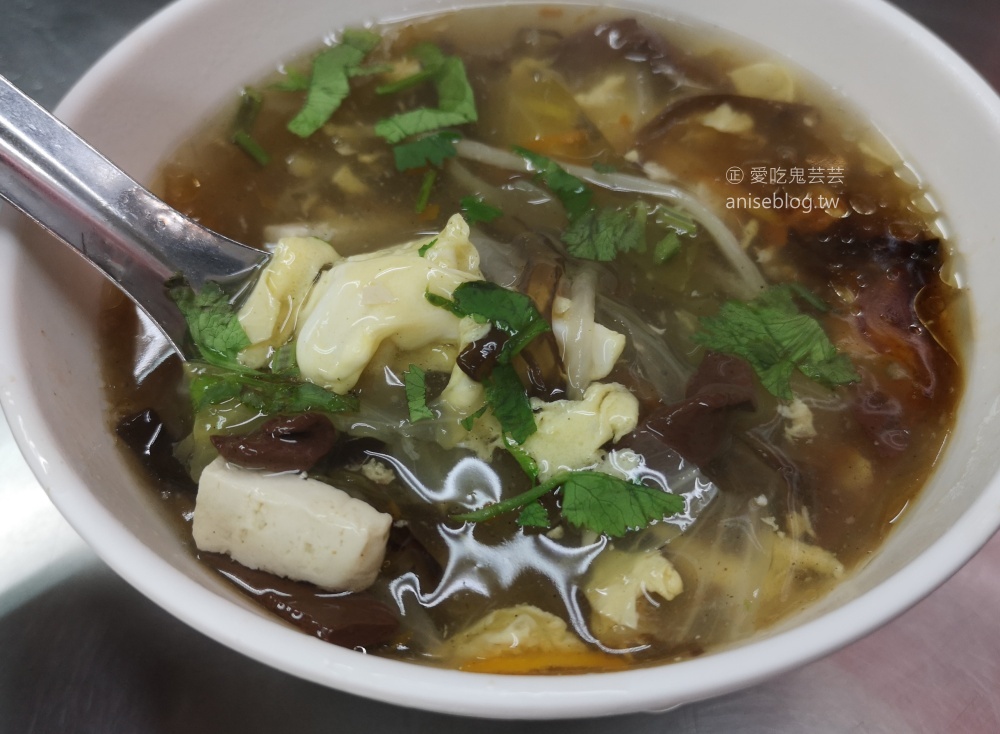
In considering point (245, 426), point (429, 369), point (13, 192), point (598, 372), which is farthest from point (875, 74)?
point (13, 192)

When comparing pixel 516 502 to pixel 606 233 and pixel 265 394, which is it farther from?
pixel 606 233

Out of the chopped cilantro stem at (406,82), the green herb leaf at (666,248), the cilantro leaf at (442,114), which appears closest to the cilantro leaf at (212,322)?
the cilantro leaf at (442,114)

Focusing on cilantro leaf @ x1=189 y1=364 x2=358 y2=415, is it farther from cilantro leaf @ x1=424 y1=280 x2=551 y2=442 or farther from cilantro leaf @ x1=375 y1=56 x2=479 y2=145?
cilantro leaf @ x1=375 y1=56 x2=479 y2=145

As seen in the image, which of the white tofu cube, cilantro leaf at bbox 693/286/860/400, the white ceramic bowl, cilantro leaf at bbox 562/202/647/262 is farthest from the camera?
cilantro leaf at bbox 562/202/647/262

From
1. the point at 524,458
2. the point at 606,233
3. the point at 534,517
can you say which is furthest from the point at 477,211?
the point at 534,517

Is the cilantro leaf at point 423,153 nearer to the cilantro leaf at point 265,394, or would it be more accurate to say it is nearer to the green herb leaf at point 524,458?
the cilantro leaf at point 265,394

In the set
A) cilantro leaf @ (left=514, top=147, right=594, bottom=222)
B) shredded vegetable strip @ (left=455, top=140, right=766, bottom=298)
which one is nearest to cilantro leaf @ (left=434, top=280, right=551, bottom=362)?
cilantro leaf @ (left=514, top=147, right=594, bottom=222)

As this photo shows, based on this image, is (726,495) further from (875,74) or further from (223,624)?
(875,74)
